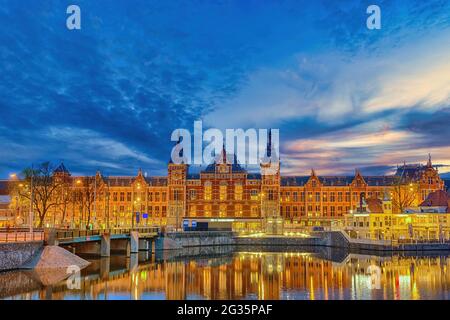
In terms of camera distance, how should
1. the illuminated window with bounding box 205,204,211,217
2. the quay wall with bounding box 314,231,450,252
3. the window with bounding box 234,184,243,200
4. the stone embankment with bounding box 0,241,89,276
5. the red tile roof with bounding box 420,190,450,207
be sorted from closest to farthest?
the stone embankment with bounding box 0,241,89,276
the quay wall with bounding box 314,231,450,252
the red tile roof with bounding box 420,190,450,207
the illuminated window with bounding box 205,204,211,217
the window with bounding box 234,184,243,200

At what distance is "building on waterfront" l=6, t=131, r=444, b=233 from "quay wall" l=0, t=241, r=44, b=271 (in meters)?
69.8

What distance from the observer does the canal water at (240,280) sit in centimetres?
4288

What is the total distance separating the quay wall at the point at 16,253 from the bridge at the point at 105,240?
6.67ft

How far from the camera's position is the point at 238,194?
13238 centimetres

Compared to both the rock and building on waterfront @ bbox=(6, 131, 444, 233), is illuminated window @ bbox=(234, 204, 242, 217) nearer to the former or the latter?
building on waterfront @ bbox=(6, 131, 444, 233)


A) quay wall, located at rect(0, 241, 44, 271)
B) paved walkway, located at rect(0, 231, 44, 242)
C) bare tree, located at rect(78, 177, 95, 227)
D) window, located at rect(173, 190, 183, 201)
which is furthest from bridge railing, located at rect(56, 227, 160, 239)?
window, located at rect(173, 190, 183, 201)

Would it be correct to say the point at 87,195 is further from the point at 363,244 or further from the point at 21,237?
the point at 363,244

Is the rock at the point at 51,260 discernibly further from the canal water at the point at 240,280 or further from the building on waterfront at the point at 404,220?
the building on waterfront at the point at 404,220

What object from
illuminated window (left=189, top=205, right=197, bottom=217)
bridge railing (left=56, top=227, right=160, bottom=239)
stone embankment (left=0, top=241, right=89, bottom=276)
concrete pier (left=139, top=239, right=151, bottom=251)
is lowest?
concrete pier (left=139, top=239, right=151, bottom=251)

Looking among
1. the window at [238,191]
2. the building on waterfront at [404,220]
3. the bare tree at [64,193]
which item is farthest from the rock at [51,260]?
the window at [238,191]

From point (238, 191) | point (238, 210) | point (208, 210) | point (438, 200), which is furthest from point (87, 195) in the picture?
point (438, 200)

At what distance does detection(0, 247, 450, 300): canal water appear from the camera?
4288 centimetres

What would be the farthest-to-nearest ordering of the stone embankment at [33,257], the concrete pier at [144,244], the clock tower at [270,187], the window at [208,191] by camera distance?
the window at [208,191] < the clock tower at [270,187] < the concrete pier at [144,244] < the stone embankment at [33,257]
